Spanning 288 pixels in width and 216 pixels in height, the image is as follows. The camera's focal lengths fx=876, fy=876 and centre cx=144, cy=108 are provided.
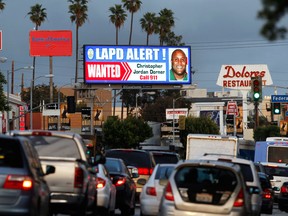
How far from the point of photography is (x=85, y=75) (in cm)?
7794

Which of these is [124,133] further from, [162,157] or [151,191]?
[151,191]

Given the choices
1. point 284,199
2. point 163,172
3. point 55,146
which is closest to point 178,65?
point 284,199

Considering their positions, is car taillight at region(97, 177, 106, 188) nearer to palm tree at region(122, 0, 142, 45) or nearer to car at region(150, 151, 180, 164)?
car at region(150, 151, 180, 164)

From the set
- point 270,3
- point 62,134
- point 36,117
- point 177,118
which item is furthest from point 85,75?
point 270,3

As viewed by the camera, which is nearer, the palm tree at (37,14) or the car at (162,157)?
the car at (162,157)

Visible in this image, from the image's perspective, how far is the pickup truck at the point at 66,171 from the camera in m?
15.6

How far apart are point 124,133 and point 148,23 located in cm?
1869

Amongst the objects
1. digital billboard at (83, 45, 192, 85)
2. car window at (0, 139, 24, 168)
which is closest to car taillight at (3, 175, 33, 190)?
car window at (0, 139, 24, 168)

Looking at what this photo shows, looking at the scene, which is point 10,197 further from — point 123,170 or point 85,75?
point 85,75

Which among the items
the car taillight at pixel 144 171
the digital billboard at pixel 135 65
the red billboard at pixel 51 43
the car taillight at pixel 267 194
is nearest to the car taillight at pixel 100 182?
the car taillight at pixel 144 171

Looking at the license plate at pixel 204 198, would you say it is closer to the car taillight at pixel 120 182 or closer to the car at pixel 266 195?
the car taillight at pixel 120 182

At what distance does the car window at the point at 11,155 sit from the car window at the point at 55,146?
9.59ft

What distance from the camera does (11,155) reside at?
43.6 feet

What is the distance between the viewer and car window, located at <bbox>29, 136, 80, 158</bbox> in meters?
16.4
